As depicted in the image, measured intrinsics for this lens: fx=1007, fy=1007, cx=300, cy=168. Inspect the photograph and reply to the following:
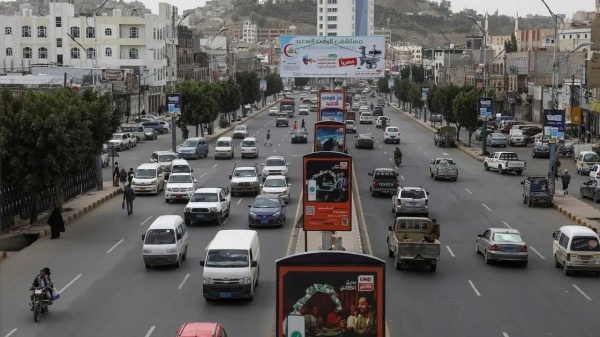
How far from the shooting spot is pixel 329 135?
54094 millimetres

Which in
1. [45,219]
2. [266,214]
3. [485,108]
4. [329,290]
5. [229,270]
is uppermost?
→ [485,108]

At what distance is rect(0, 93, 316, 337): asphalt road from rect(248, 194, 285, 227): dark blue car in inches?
18.4

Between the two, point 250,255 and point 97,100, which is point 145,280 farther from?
point 97,100

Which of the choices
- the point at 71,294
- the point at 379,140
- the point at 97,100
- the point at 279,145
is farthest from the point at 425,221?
the point at 379,140

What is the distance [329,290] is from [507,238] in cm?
1705

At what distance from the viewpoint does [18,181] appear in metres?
37.1

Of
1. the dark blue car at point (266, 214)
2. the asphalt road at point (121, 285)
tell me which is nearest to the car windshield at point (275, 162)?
the asphalt road at point (121, 285)

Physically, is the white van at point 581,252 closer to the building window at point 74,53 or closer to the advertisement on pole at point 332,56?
the advertisement on pole at point 332,56

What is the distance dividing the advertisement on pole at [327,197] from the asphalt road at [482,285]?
2.21m

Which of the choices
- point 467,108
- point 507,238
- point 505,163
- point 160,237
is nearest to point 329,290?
point 160,237

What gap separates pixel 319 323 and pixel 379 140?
236 ft

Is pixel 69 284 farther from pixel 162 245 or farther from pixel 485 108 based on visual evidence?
pixel 485 108

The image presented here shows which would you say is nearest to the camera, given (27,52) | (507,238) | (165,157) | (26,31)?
(507,238)

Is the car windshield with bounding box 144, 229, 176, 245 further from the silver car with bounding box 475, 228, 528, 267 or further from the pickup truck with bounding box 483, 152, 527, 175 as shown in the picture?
the pickup truck with bounding box 483, 152, 527, 175
